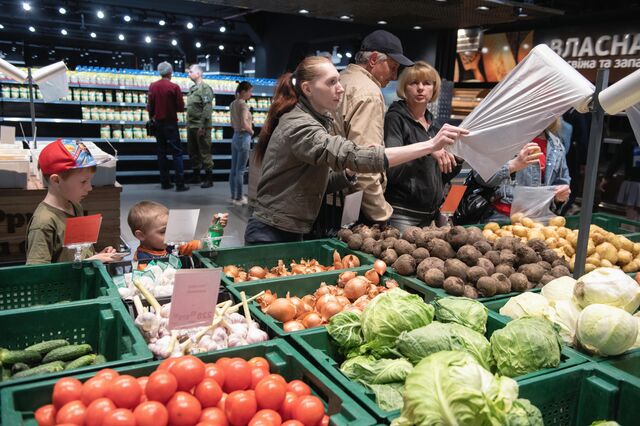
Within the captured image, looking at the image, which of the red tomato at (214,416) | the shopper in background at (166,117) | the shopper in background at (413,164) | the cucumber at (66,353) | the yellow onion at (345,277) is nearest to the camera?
the red tomato at (214,416)

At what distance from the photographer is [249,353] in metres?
1.56

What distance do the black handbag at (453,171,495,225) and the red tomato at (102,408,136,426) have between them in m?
3.06

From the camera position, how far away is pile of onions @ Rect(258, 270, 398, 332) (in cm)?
194

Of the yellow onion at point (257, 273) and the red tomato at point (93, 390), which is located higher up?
the red tomato at point (93, 390)

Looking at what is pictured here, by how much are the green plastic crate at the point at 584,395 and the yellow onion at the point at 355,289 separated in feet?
2.81

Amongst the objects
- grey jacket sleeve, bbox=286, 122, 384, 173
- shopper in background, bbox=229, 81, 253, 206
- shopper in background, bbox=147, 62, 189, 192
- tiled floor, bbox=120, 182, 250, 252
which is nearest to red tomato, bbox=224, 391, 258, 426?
grey jacket sleeve, bbox=286, 122, 384, 173

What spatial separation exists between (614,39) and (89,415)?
8.42m

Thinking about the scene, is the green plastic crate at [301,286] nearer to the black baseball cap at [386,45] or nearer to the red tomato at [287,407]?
the red tomato at [287,407]

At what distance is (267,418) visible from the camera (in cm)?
119

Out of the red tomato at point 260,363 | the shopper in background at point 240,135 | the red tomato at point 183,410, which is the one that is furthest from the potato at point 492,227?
the shopper in background at point 240,135

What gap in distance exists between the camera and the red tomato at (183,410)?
1.16 metres

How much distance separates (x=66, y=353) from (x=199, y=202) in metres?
7.17

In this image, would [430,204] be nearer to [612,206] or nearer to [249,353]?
[249,353]

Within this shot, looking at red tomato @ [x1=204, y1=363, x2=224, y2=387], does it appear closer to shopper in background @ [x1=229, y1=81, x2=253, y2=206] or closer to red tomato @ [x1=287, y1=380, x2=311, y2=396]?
red tomato @ [x1=287, y1=380, x2=311, y2=396]
